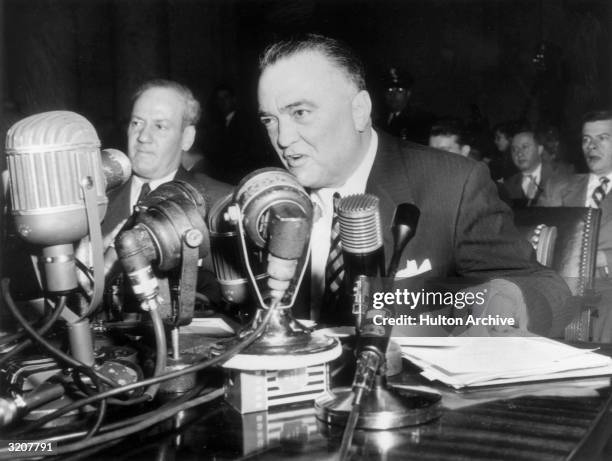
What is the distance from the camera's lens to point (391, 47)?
24.0 ft

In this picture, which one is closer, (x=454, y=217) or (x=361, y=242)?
(x=361, y=242)

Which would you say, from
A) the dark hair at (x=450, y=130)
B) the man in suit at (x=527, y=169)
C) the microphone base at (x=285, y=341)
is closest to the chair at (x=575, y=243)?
the microphone base at (x=285, y=341)

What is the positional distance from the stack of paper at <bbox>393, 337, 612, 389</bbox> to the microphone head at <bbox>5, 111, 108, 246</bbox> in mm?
537

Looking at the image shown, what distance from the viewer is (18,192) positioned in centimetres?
80

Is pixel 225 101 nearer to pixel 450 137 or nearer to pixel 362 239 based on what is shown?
pixel 450 137

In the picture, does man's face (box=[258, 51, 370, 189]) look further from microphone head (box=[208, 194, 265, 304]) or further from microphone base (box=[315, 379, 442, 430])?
microphone base (box=[315, 379, 442, 430])

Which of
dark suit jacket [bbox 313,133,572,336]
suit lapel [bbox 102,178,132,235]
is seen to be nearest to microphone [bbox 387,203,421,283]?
dark suit jacket [bbox 313,133,572,336]

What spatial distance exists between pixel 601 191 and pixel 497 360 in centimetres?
362

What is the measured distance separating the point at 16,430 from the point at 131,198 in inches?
90.4

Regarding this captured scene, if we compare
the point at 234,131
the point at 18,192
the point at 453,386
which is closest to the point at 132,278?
the point at 18,192

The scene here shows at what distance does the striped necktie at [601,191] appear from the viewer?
4.16 m

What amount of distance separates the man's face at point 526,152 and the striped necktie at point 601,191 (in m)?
1.39

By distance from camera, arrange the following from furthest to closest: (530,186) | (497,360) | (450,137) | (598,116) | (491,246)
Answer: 1. (530,186)
2. (450,137)
3. (598,116)
4. (491,246)
5. (497,360)

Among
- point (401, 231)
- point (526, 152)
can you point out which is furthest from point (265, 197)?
point (526, 152)
